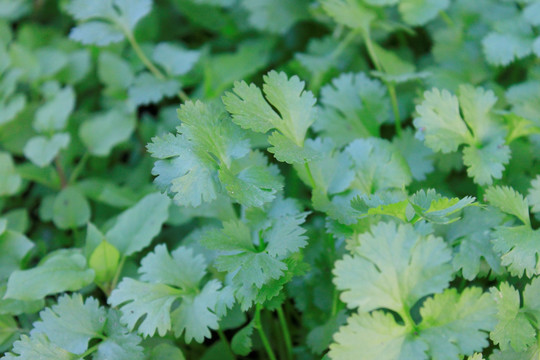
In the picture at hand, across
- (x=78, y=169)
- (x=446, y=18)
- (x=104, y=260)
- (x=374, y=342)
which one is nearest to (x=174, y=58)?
(x=78, y=169)

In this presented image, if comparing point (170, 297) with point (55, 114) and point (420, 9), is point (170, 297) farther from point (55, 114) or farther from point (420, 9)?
point (420, 9)

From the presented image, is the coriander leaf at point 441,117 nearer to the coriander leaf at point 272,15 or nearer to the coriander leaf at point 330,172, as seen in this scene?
the coriander leaf at point 330,172

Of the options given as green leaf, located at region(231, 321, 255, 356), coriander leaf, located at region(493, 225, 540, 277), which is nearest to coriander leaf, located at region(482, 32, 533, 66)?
coriander leaf, located at region(493, 225, 540, 277)

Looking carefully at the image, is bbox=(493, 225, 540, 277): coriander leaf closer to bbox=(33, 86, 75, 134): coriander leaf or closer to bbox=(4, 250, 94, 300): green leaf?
bbox=(4, 250, 94, 300): green leaf

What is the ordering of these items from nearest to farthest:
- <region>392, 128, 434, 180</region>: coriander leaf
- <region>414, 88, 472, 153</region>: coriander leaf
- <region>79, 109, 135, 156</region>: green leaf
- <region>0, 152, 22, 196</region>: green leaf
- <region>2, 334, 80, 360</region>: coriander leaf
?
<region>2, 334, 80, 360</region>: coriander leaf → <region>414, 88, 472, 153</region>: coriander leaf → <region>392, 128, 434, 180</region>: coriander leaf → <region>0, 152, 22, 196</region>: green leaf → <region>79, 109, 135, 156</region>: green leaf

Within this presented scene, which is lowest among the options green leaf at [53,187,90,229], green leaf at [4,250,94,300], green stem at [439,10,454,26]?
green leaf at [53,187,90,229]

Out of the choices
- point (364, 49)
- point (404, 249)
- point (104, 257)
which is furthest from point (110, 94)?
point (404, 249)

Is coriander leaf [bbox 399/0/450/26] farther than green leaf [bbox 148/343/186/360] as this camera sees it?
Yes
